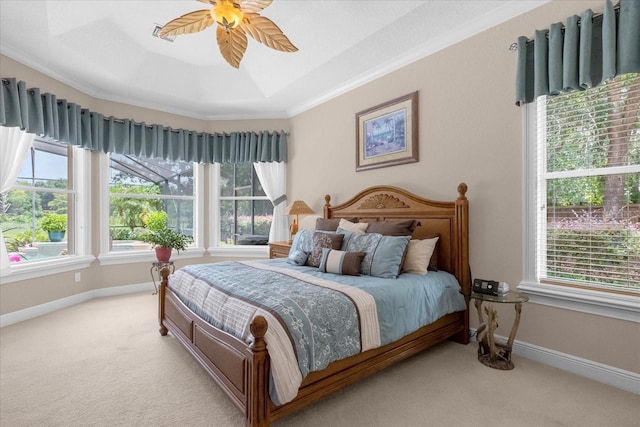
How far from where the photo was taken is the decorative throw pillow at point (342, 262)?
256cm

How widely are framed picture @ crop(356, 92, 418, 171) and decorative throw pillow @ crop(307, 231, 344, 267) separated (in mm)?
1132

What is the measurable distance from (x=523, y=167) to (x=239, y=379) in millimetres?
2526

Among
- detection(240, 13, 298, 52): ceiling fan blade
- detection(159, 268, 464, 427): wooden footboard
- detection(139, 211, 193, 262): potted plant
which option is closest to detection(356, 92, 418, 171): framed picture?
detection(240, 13, 298, 52): ceiling fan blade

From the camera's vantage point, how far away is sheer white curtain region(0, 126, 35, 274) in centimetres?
308

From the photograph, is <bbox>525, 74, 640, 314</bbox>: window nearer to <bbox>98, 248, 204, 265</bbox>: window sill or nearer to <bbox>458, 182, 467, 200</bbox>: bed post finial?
<bbox>458, 182, 467, 200</bbox>: bed post finial

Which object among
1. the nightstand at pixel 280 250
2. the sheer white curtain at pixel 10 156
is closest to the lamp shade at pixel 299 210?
the nightstand at pixel 280 250

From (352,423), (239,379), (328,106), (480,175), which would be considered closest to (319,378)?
(352,423)

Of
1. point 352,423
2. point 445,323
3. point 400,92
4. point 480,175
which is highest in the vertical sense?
point 400,92

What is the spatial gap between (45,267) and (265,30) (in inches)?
140

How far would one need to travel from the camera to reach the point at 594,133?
2.22 metres

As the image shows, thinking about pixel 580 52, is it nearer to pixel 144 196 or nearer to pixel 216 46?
pixel 216 46

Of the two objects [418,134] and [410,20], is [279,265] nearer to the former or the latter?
[418,134]

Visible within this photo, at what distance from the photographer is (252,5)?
2.11m

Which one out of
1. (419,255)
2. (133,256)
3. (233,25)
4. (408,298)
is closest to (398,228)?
(419,255)
